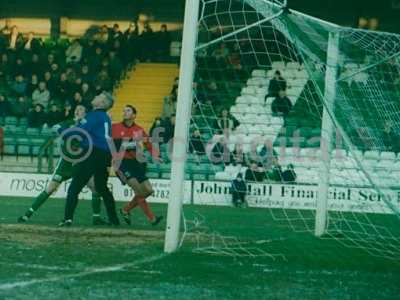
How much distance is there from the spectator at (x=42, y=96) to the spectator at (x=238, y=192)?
618cm

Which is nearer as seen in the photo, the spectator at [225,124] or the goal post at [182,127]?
the goal post at [182,127]

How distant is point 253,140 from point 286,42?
4319 mm

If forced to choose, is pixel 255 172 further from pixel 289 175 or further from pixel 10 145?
pixel 10 145

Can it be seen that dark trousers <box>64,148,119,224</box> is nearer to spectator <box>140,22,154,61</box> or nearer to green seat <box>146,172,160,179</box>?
green seat <box>146,172,160,179</box>

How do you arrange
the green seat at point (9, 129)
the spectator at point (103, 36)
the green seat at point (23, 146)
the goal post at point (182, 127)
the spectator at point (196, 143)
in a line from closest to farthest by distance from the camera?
1. the goal post at point (182, 127)
2. the spectator at point (196, 143)
3. the green seat at point (23, 146)
4. the green seat at point (9, 129)
5. the spectator at point (103, 36)

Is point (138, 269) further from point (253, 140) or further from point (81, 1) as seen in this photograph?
point (81, 1)

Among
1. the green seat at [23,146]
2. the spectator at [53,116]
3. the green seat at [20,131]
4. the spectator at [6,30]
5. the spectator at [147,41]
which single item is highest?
the spectator at [6,30]

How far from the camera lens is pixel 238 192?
16.0 metres

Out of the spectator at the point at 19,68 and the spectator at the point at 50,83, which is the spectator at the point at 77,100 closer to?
the spectator at the point at 50,83

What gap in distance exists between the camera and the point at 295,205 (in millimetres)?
15391

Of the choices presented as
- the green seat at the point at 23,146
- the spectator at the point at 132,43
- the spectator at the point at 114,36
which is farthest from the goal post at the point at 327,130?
the spectator at the point at 114,36

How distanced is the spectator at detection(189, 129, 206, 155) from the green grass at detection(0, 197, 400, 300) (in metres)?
1.84

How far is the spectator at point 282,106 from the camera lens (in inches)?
567

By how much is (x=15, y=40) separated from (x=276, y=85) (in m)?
9.92
